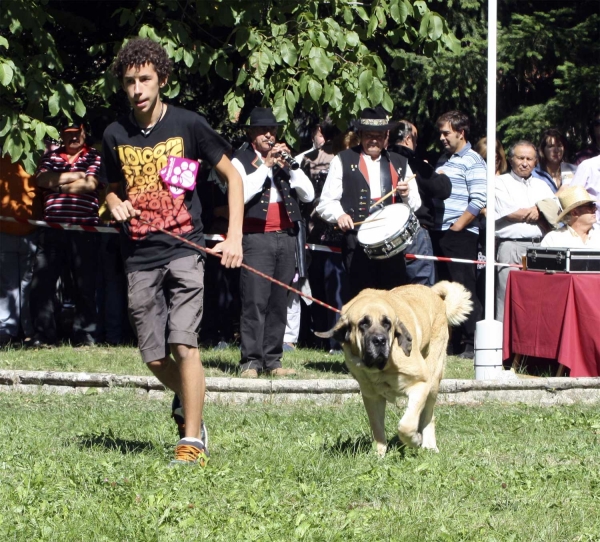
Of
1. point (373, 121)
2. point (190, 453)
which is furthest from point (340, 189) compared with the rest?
point (190, 453)

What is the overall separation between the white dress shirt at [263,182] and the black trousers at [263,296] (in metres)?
0.36

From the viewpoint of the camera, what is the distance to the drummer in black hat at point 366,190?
991 centimetres

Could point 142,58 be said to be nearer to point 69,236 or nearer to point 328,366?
point 328,366

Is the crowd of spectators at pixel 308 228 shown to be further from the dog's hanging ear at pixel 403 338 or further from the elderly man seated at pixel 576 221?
the dog's hanging ear at pixel 403 338

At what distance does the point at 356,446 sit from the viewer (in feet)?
21.8

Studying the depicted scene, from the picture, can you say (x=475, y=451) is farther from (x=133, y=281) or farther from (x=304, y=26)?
(x=304, y=26)

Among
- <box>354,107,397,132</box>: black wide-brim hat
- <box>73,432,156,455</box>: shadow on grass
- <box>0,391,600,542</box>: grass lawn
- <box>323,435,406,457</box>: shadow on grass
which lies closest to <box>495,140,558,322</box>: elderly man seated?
<box>354,107,397,132</box>: black wide-brim hat

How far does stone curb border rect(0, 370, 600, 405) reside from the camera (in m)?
8.77

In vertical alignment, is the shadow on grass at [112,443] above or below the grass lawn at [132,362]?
above

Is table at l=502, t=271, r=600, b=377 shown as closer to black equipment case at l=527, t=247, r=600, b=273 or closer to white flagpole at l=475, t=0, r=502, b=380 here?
black equipment case at l=527, t=247, r=600, b=273

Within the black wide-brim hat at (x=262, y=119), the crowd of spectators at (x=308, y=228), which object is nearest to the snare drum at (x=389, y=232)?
the crowd of spectators at (x=308, y=228)

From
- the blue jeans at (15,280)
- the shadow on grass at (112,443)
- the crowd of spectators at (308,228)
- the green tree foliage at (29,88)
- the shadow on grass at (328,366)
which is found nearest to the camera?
the shadow on grass at (112,443)

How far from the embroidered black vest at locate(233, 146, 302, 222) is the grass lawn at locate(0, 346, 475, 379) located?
143 centimetres

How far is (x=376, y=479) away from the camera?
5703 millimetres
